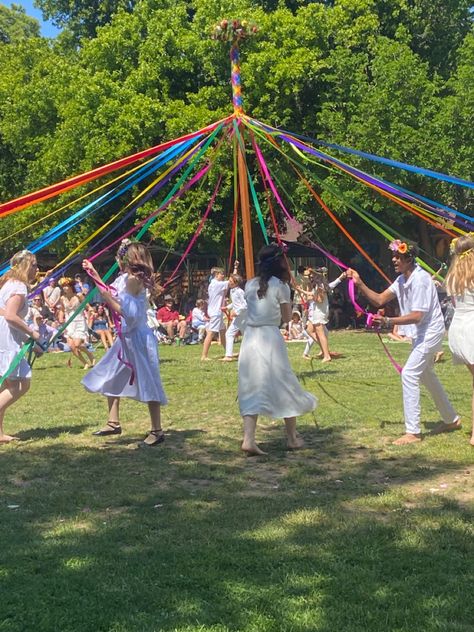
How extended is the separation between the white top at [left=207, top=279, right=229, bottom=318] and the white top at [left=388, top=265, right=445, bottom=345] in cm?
809

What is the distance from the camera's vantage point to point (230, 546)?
4.23 meters

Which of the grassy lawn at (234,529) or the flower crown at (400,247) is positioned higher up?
the flower crown at (400,247)

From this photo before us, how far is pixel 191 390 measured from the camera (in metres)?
10.5

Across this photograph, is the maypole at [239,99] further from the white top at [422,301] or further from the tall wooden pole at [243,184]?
the white top at [422,301]

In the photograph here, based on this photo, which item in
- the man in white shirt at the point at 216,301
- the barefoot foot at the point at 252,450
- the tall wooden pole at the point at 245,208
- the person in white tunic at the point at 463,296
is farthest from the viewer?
the man in white shirt at the point at 216,301

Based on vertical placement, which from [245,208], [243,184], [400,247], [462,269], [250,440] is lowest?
[250,440]

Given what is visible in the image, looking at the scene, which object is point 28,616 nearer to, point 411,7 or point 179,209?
point 179,209

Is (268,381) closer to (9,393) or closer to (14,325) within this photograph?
(14,325)

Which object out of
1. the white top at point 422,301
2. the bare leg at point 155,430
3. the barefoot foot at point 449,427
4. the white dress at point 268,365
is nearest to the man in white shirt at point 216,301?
the bare leg at point 155,430

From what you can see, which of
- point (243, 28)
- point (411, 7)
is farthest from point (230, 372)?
point (411, 7)

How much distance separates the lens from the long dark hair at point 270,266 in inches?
263

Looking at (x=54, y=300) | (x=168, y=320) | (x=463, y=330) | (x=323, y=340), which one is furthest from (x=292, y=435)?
(x=168, y=320)

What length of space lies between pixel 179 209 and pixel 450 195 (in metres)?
8.06

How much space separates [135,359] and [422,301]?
265cm
